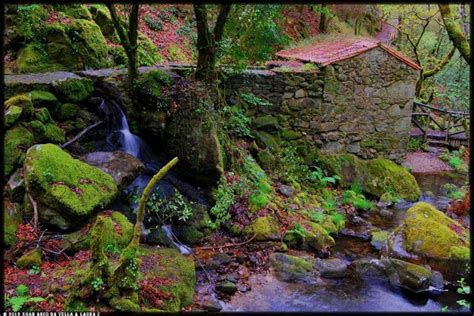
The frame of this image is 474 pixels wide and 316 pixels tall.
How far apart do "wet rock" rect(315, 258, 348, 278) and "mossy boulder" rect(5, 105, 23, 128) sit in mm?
4845

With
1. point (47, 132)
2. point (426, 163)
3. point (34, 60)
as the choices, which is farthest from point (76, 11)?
point (426, 163)

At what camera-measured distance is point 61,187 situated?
530 centimetres

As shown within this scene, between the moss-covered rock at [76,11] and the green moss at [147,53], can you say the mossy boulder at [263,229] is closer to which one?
the green moss at [147,53]

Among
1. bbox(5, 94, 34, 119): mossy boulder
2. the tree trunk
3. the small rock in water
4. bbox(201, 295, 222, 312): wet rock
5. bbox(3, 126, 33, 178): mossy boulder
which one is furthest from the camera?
the small rock in water

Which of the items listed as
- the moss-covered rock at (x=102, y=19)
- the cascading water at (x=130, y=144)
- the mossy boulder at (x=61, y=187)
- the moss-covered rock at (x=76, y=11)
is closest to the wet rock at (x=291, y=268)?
the cascading water at (x=130, y=144)

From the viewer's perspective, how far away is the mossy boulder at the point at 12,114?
582cm

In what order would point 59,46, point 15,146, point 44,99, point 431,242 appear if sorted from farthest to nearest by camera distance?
1. point 59,46
2. point 431,242
3. point 44,99
4. point 15,146

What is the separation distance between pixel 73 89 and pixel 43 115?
2.99ft

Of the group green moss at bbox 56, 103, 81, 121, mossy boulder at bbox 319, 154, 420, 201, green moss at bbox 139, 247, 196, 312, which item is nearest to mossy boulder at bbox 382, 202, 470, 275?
mossy boulder at bbox 319, 154, 420, 201

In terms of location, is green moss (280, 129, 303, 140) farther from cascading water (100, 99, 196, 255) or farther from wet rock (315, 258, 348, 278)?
wet rock (315, 258, 348, 278)

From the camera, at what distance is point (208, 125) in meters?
7.46

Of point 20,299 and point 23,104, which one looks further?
point 23,104

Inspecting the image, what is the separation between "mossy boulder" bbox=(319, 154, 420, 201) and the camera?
10.2m

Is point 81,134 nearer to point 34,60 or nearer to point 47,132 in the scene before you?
point 47,132
